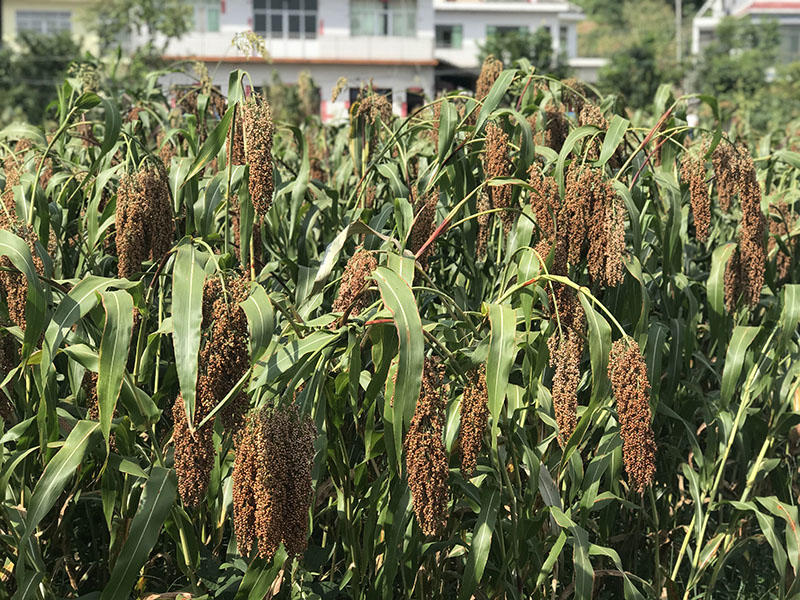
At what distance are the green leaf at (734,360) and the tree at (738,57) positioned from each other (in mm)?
22686

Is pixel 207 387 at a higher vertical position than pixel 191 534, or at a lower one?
higher

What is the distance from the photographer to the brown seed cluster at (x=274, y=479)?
5.07 ft

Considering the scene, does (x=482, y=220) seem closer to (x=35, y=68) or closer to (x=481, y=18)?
(x=35, y=68)

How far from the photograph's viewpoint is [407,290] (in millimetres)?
1642

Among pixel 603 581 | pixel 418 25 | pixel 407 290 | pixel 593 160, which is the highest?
pixel 418 25

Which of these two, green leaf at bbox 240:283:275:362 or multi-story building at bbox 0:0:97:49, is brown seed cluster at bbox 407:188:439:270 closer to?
green leaf at bbox 240:283:275:362

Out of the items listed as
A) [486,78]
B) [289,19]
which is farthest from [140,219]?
[289,19]

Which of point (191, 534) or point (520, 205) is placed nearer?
point (191, 534)

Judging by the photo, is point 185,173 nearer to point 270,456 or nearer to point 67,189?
point 67,189

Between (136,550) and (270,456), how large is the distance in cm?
48

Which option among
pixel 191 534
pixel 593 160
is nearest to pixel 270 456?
pixel 191 534

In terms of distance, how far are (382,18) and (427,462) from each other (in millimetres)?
30863

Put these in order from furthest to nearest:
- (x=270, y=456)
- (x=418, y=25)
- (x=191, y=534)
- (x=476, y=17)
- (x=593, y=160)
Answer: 1. (x=476, y=17)
2. (x=418, y=25)
3. (x=593, y=160)
4. (x=191, y=534)
5. (x=270, y=456)

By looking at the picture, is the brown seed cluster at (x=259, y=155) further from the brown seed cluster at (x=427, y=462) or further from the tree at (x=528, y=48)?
the tree at (x=528, y=48)
